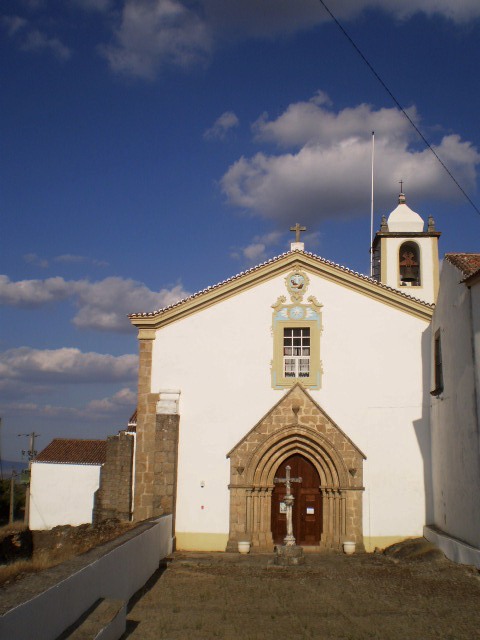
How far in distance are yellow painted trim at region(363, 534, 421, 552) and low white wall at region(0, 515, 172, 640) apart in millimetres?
6338

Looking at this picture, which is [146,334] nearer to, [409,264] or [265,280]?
[265,280]

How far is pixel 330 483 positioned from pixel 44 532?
1527 cm

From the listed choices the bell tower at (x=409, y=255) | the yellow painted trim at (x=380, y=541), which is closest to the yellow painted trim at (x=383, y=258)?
the bell tower at (x=409, y=255)

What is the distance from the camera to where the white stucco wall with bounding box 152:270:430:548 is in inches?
672

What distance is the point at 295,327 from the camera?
709 inches

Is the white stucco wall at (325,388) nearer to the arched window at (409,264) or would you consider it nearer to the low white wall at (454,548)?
→ the low white wall at (454,548)

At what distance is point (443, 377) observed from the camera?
15.9 meters

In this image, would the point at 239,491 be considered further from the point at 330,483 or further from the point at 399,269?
the point at 399,269

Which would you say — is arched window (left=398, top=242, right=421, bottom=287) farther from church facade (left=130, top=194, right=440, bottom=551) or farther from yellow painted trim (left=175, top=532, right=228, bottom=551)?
yellow painted trim (left=175, top=532, right=228, bottom=551)

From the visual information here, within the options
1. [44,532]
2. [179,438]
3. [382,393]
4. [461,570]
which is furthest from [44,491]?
[461,570]

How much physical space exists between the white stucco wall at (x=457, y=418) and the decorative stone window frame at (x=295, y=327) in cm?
323

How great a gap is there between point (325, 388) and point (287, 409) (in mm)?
1225

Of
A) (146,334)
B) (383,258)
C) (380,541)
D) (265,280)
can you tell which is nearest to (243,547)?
(380,541)

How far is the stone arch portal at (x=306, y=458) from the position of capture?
16984 millimetres
